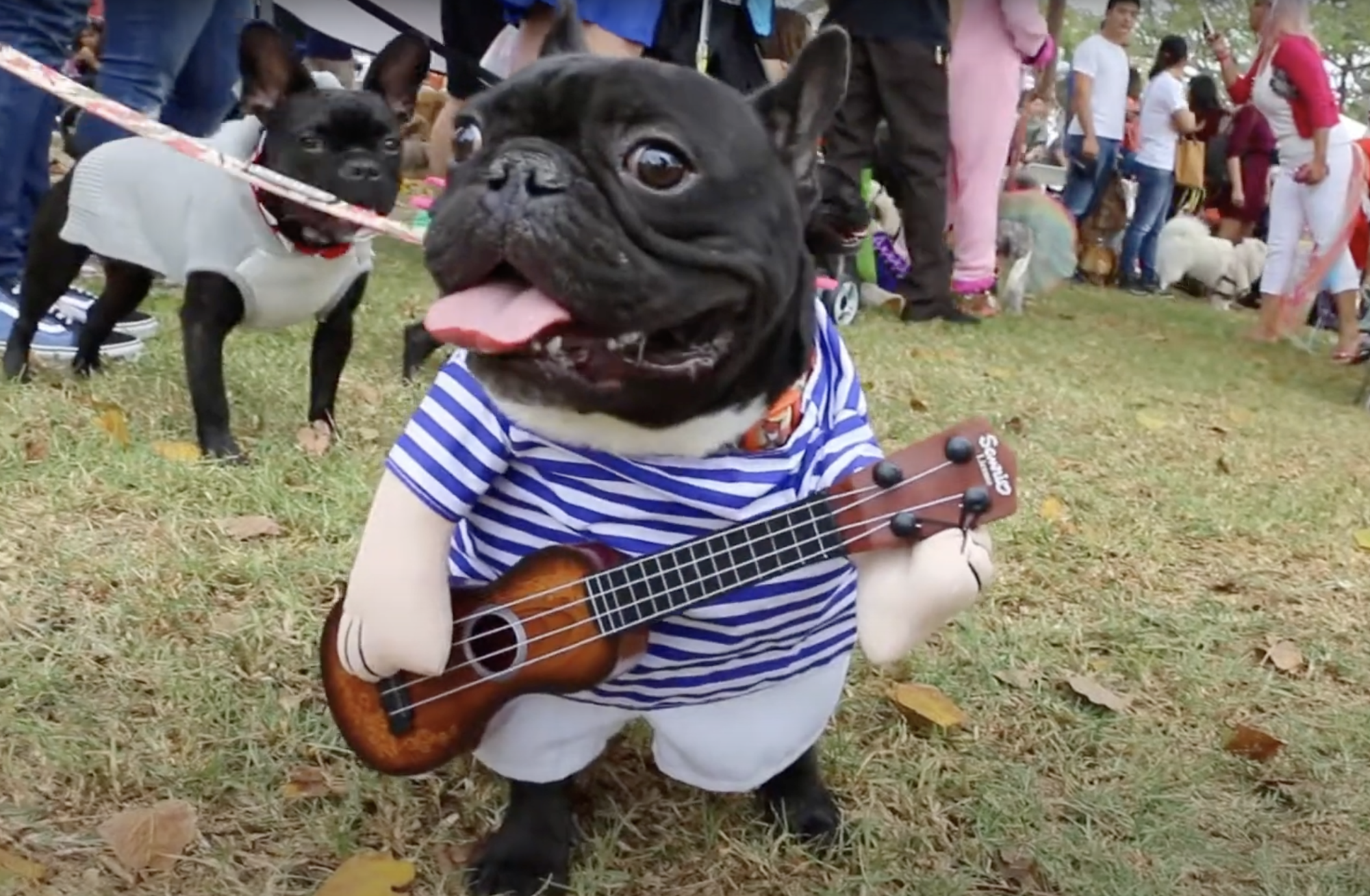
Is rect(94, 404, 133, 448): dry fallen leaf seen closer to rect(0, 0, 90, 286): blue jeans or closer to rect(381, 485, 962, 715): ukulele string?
rect(0, 0, 90, 286): blue jeans

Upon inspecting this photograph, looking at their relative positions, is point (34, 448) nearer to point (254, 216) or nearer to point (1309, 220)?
point (254, 216)

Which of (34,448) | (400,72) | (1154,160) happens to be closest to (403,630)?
(34,448)

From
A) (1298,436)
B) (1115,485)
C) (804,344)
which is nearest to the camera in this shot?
(804,344)

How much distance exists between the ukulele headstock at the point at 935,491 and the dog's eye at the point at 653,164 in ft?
1.09

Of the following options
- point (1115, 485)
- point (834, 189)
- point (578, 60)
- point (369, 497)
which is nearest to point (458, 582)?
point (578, 60)

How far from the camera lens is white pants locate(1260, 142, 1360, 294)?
18.9 feet

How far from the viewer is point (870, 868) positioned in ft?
4.82

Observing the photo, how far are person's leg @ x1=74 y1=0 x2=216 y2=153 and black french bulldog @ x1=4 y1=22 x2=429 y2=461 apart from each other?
56 cm

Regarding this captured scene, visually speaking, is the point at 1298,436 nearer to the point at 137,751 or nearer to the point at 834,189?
the point at 834,189

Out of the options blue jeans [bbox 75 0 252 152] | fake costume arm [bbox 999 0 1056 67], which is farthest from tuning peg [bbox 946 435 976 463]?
fake costume arm [bbox 999 0 1056 67]

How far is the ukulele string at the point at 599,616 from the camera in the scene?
1.19 m

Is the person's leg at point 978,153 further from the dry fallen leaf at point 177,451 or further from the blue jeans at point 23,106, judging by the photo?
the dry fallen leaf at point 177,451

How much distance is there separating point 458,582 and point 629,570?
21 centimetres

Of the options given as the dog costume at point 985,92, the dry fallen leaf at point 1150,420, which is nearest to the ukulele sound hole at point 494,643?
the dry fallen leaf at point 1150,420
